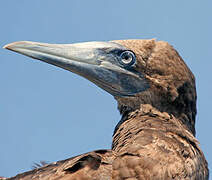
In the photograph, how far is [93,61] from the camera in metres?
6.21

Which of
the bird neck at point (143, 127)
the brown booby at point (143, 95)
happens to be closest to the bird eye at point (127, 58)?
the brown booby at point (143, 95)

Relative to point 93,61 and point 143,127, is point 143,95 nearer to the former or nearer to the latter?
point 143,127

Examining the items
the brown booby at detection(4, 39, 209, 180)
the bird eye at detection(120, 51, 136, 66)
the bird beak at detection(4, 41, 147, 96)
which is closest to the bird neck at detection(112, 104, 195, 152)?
the brown booby at detection(4, 39, 209, 180)

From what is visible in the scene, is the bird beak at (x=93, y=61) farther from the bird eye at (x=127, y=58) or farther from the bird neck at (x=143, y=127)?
the bird neck at (x=143, y=127)

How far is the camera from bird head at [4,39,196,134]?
6.24 metres

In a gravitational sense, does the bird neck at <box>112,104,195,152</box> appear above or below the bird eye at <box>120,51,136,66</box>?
below

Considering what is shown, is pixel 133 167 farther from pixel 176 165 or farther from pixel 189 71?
pixel 189 71

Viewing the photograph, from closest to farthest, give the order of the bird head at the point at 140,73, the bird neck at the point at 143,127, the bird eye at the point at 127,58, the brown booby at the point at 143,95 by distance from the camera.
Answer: the brown booby at the point at 143,95, the bird neck at the point at 143,127, the bird head at the point at 140,73, the bird eye at the point at 127,58

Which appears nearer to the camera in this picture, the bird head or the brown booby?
the brown booby

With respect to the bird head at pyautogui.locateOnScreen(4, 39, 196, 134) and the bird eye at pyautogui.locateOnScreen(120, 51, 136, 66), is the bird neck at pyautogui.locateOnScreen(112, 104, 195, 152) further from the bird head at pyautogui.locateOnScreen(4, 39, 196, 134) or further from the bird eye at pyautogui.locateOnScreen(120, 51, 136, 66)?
the bird eye at pyautogui.locateOnScreen(120, 51, 136, 66)

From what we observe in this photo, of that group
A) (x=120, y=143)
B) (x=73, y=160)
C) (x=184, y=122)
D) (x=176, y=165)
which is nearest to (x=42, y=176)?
(x=73, y=160)

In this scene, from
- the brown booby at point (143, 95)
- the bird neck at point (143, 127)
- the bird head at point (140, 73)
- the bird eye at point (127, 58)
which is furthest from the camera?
the bird eye at point (127, 58)

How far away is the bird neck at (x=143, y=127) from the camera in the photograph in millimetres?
5832

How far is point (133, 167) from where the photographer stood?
17.5 feet
